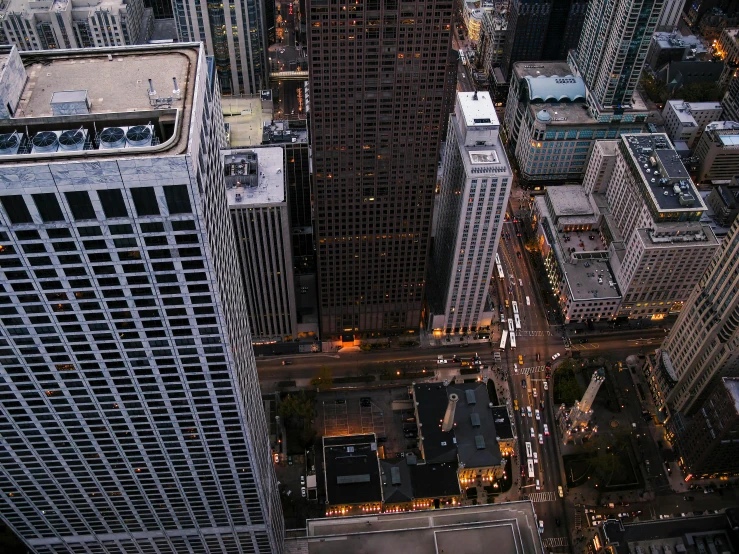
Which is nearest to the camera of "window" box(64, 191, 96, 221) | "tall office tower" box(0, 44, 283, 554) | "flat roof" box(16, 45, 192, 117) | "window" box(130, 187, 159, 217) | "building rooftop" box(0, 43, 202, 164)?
"window" box(64, 191, 96, 221)

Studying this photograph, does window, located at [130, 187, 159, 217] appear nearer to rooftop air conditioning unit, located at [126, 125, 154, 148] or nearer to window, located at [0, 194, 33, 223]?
rooftop air conditioning unit, located at [126, 125, 154, 148]

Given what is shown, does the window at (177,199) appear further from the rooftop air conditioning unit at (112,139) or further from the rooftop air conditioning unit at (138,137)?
the rooftop air conditioning unit at (112,139)

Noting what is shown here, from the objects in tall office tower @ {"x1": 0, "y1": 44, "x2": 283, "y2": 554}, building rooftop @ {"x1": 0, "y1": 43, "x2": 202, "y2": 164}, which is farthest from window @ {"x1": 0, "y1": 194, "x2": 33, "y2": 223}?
building rooftop @ {"x1": 0, "y1": 43, "x2": 202, "y2": 164}

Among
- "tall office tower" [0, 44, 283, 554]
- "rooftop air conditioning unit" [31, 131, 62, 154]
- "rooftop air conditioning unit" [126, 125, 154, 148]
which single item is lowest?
"tall office tower" [0, 44, 283, 554]

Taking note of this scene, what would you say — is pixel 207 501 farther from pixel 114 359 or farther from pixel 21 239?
pixel 21 239

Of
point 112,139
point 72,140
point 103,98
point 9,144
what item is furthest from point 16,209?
point 103,98

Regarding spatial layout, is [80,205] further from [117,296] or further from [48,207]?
[117,296]
